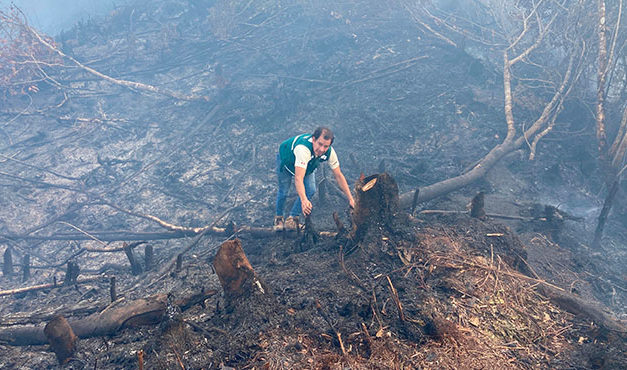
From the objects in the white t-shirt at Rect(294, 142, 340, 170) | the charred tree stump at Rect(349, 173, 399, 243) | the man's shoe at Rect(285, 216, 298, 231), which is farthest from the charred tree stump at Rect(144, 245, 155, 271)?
the charred tree stump at Rect(349, 173, 399, 243)

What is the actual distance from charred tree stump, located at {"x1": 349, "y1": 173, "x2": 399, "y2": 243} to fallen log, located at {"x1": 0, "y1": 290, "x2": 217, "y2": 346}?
245 centimetres

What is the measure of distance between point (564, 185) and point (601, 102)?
2056mm

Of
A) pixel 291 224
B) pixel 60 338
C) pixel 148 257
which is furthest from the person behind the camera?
pixel 148 257

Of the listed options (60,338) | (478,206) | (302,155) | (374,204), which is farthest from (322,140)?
(60,338)

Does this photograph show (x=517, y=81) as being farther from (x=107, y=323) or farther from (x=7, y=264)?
(x=7, y=264)

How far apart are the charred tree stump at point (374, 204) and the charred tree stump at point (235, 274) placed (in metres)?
1.63

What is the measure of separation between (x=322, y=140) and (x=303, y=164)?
1.55 feet

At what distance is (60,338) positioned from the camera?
316 centimetres

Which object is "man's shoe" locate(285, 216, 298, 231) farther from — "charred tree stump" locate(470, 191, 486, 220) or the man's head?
"charred tree stump" locate(470, 191, 486, 220)

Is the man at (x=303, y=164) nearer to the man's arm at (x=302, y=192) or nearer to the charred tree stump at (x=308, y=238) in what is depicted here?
the man's arm at (x=302, y=192)

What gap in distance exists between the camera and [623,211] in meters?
7.16

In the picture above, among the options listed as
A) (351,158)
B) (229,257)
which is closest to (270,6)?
(351,158)

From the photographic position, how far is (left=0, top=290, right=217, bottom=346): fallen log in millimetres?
3475

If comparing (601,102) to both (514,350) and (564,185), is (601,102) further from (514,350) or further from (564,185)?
(514,350)
